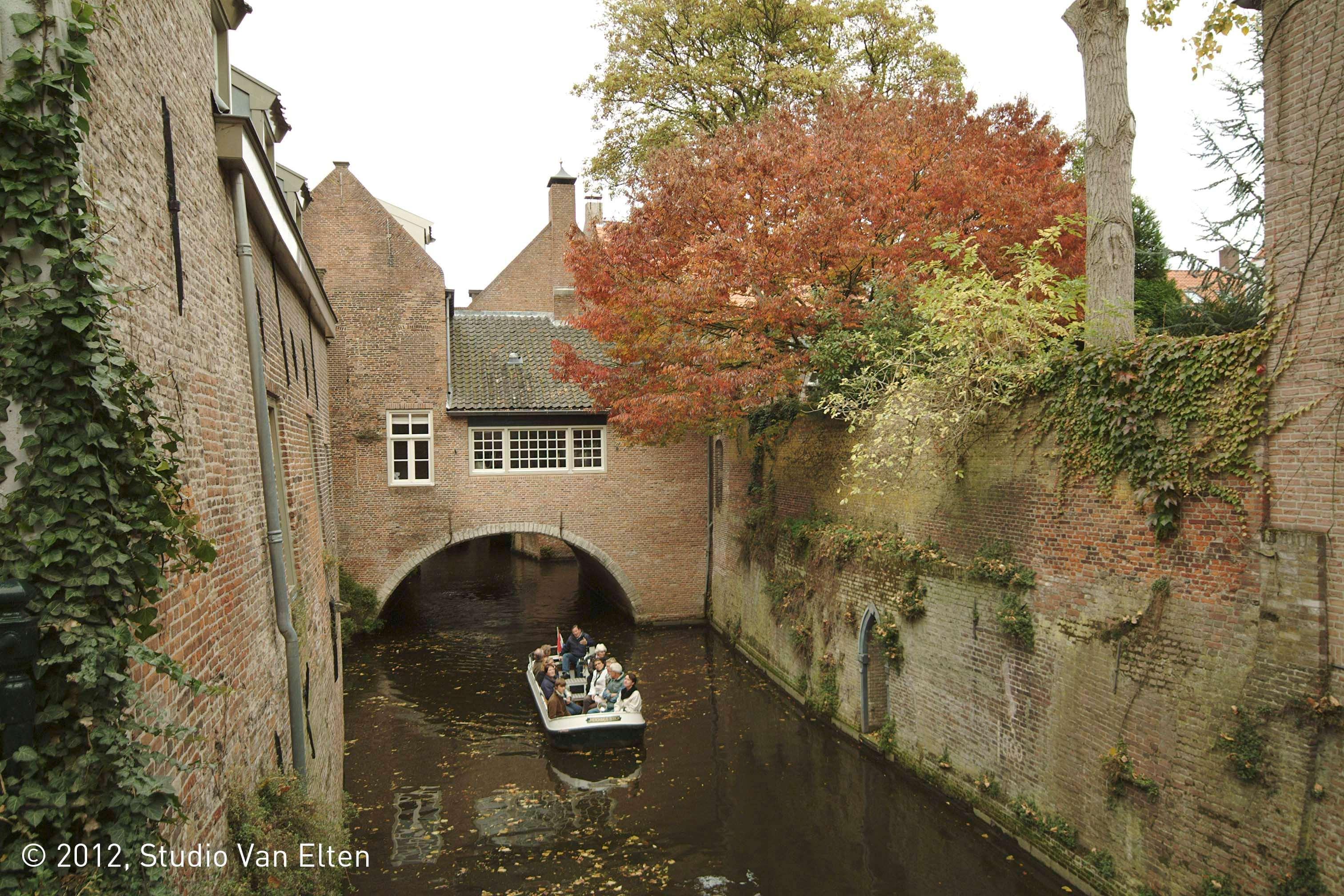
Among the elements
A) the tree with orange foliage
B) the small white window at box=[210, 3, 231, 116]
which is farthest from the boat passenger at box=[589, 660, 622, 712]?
the small white window at box=[210, 3, 231, 116]

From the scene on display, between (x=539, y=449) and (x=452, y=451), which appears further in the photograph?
(x=539, y=449)

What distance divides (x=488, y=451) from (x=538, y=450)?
1.23m

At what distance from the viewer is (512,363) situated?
22125 millimetres

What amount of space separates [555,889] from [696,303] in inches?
340

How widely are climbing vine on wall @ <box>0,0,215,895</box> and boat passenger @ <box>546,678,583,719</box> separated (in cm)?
1069

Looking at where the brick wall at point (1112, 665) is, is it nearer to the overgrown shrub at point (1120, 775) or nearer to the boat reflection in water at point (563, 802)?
the overgrown shrub at point (1120, 775)

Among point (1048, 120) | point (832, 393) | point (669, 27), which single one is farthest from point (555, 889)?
point (669, 27)

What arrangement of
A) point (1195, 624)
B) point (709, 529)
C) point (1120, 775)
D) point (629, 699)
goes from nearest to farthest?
point (1195, 624)
point (1120, 775)
point (629, 699)
point (709, 529)

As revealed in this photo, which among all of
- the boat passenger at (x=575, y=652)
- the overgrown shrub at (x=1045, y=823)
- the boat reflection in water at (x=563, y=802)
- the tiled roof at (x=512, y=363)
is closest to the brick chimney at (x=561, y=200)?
the tiled roof at (x=512, y=363)

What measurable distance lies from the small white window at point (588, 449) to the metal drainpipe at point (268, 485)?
1438 centimetres

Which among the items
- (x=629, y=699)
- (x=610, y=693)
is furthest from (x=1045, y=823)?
(x=610, y=693)

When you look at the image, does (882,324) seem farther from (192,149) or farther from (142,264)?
(142,264)

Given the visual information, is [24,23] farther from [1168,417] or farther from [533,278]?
[533,278]

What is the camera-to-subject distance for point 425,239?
4056cm
